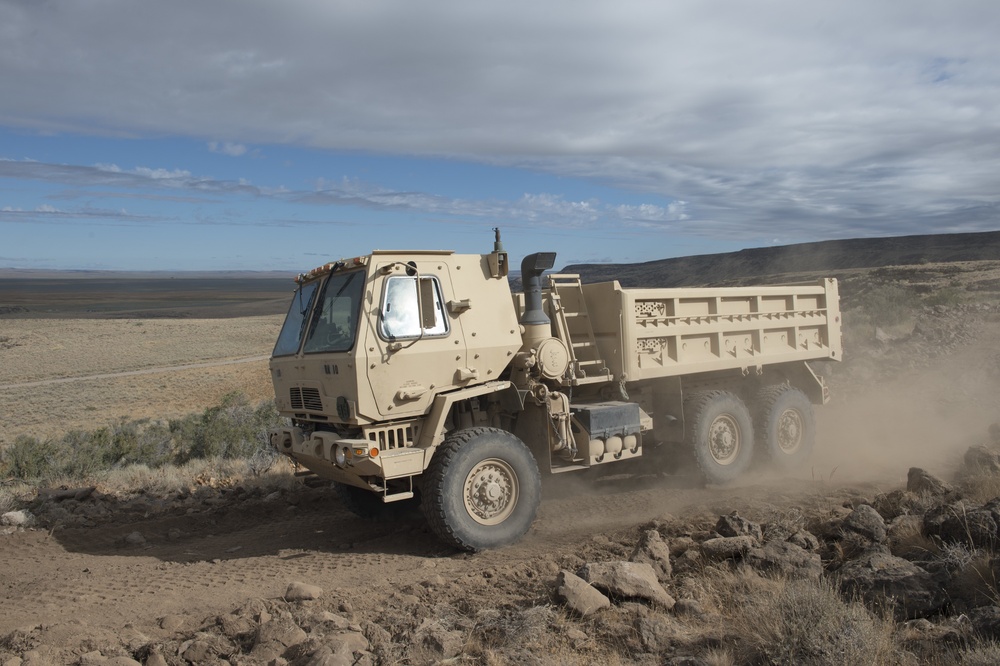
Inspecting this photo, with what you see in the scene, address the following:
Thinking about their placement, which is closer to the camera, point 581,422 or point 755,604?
point 755,604

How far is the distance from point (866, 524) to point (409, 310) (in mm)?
4229

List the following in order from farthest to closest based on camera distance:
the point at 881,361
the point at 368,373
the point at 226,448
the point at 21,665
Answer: the point at 881,361 < the point at 226,448 < the point at 368,373 < the point at 21,665

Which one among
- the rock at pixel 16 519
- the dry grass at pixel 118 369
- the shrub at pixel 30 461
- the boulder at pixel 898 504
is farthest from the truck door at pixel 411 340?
the dry grass at pixel 118 369

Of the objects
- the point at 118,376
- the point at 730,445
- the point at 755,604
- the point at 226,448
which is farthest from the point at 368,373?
the point at 118,376

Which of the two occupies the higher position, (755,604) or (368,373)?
(368,373)

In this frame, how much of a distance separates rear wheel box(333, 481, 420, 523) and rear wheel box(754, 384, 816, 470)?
4604 millimetres

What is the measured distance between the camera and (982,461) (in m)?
7.99

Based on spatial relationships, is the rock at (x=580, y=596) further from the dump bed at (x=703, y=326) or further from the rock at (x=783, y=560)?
the dump bed at (x=703, y=326)

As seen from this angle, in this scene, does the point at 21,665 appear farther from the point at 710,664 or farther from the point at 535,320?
the point at 535,320

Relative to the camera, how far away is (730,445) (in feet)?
31.4

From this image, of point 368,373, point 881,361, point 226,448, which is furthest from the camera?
point 881,361

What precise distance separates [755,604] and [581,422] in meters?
3.33

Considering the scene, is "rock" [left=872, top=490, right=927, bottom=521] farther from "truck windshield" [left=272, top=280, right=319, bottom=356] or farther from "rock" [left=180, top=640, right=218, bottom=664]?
"truck windshield" [left=272, top=280, right=319, bottom=356]

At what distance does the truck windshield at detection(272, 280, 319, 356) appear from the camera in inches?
301
